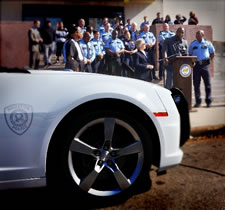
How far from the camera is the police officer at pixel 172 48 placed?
3859 mm

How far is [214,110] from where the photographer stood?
14.8ft

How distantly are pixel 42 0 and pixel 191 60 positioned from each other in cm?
331

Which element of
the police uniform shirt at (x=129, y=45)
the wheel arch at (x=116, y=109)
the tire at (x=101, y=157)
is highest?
the police uniform shirt at (x=129, y=45)

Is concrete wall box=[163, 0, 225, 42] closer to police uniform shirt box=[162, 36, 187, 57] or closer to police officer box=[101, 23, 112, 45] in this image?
police uniform shirt box=[162, 36, 187, 57]

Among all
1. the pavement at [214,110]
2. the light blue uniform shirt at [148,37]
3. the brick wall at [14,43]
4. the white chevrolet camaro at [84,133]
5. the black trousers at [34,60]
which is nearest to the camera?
the white chevrolet camaro at [84,133]

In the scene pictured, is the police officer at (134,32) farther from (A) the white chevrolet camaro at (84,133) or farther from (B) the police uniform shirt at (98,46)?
(A) the white chevrolet camaro at (84,133)

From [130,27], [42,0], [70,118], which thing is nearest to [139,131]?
[70,118]

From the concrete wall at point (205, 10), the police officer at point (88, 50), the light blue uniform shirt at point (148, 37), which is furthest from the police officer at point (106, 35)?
the concrete wall at point (205, 10)

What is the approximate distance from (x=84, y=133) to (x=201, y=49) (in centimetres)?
225

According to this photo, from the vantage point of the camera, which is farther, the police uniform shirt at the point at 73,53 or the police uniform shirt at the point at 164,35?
the police uniform shirt at the point at 164,35

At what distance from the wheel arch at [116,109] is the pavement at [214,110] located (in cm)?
128

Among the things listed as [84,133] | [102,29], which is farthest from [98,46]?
[84,133]

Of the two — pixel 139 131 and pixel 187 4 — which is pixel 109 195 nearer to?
pixel 139 131

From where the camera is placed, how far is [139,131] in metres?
2.54
